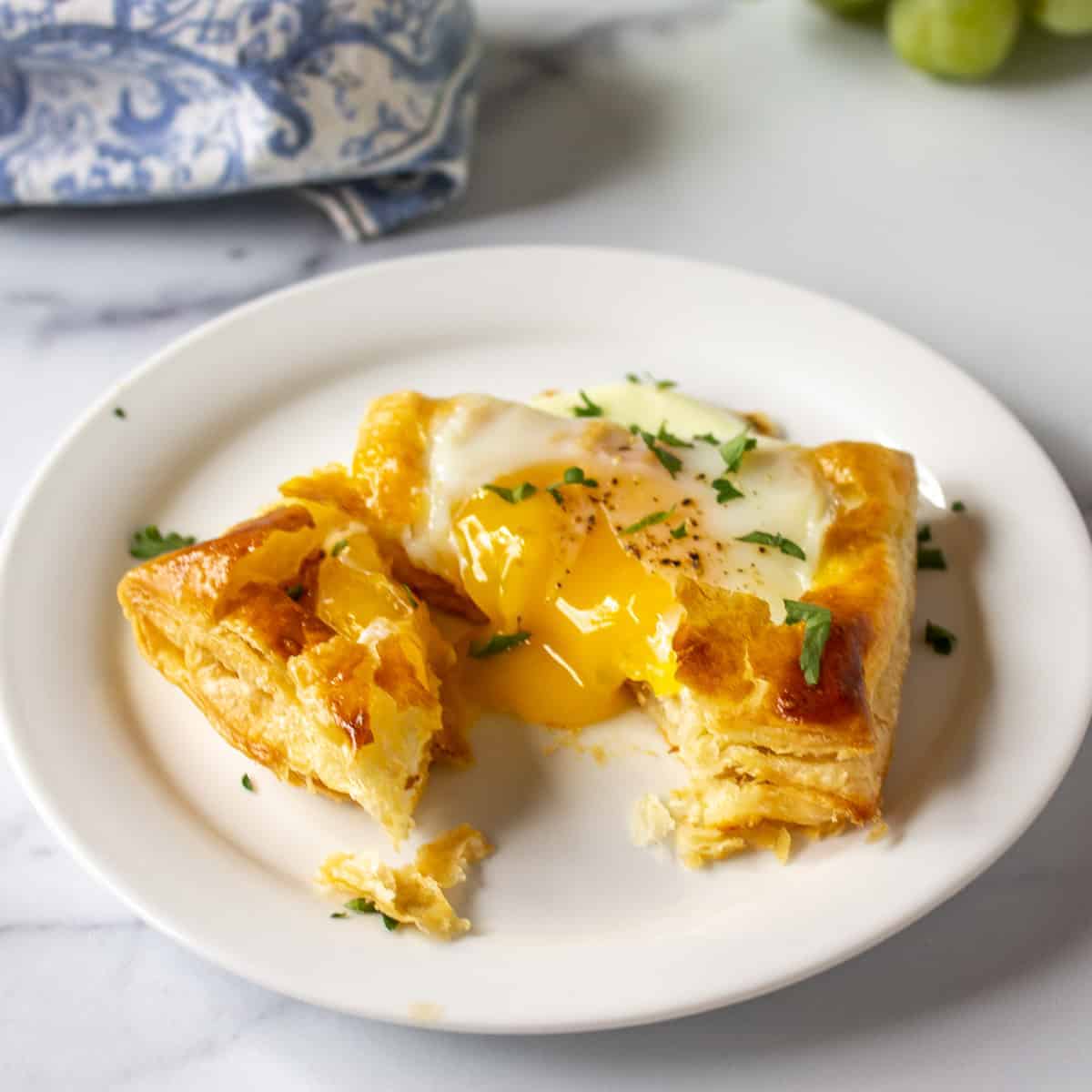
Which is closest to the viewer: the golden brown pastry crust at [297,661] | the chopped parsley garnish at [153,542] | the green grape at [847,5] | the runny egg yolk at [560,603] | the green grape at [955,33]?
the golden brown pastry crust at [297,661]

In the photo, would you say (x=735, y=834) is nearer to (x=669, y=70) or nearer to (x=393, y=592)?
(x=393, y=592)

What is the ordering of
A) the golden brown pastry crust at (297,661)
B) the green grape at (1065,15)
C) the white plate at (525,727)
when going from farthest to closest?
the green grape at (1065,15), the golden brown pastry crust at (297,661), the white plate at (525,727)

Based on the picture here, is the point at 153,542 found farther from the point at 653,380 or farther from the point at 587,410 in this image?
the point at 653,380

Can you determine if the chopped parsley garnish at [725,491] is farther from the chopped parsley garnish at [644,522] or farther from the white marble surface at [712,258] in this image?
the white marble surface at [712,258]

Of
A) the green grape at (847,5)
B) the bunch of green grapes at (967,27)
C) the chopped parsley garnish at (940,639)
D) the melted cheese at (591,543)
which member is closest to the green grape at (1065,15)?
the bunch of green grapes at (967,27)

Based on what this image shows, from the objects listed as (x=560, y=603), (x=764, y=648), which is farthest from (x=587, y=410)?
(x=764, y=648)

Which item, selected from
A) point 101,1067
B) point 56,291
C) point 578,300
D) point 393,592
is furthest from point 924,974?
point 56,291

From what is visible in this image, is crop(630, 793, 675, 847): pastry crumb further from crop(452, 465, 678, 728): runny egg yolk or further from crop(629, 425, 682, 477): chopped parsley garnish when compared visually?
crop(629, 425, 682, 477): chopped parsley garnish

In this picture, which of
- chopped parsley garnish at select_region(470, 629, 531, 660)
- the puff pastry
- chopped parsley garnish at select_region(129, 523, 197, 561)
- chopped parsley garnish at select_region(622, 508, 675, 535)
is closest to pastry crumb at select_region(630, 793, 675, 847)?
the puff pastry
